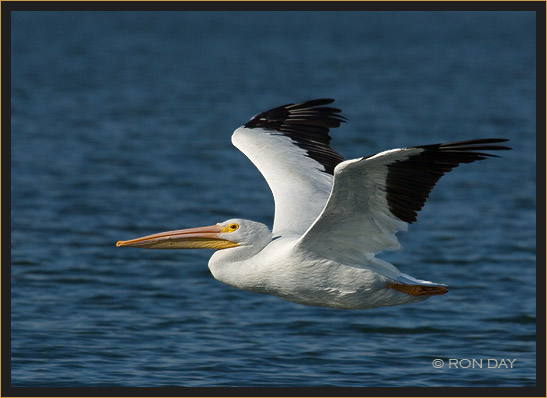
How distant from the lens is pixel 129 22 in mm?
73875

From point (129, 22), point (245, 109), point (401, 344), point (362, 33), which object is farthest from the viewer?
point (129, 22)

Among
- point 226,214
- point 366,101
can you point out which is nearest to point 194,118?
point 366,101

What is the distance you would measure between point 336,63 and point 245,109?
576 inches

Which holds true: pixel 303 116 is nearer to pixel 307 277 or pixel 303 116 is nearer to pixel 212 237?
pixel 212 237

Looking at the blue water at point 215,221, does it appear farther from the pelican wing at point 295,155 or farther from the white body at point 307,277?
the pelican wing at point 295,155

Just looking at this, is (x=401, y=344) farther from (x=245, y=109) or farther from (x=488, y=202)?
(x=245, y=109)

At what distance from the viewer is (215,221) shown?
14.8m

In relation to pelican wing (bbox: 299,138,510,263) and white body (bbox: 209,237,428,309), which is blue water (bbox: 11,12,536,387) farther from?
pelican wing (bbox: 299,138,510,263)

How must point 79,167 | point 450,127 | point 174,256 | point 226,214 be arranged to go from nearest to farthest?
point 174,256 < point 226,214 < point 79,167 < point 450,127
